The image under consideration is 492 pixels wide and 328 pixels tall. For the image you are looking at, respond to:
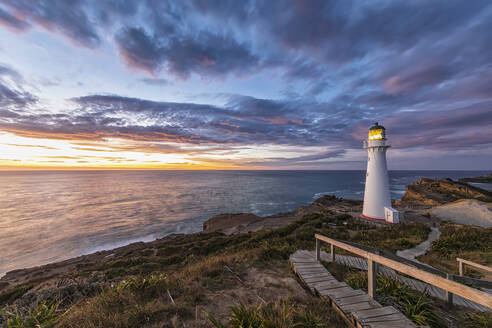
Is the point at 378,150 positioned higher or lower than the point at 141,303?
higher

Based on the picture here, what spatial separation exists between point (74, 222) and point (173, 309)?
131 feet

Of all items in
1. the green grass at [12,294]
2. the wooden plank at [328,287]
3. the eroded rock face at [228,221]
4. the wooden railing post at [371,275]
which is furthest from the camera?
the eroded rock face at [228,221]

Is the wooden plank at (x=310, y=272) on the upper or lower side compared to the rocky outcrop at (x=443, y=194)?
upper

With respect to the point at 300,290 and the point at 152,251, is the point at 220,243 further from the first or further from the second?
the point at 300,290

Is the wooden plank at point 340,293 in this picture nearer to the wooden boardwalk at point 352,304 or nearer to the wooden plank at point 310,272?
the wooden boardwalk at point 352,304

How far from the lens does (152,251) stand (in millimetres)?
18500

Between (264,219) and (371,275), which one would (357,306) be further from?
(264,219)

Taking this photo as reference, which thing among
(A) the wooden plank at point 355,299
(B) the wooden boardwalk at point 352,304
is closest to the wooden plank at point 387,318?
(B) the wooden boardwalk at point 352,304

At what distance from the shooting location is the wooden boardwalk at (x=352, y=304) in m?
3.40

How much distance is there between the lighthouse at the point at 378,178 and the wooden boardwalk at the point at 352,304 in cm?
1554

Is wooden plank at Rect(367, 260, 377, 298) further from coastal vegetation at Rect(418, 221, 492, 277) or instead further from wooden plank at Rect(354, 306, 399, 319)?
coastal vegetation at Rect(418, 221, 492, 277)

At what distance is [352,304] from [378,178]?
17246 millimetres

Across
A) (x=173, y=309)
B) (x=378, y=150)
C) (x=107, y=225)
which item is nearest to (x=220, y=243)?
(x=173, y=309)

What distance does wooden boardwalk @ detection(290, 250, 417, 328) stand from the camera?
340 centimetres
